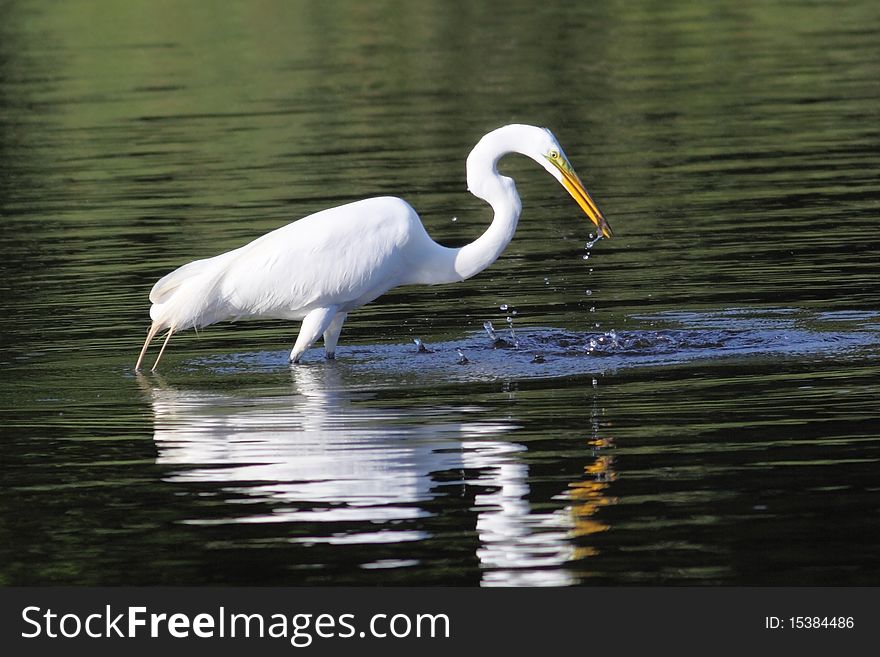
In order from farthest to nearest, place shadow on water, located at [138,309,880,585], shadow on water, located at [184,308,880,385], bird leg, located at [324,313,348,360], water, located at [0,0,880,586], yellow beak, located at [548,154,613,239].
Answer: bird leg, located at [324,313,348,360], yellow beak, located at [548,154,613,239], shadow on water, located at [184,308,880,385], shadow on water, located at [138,309,880,585], water, located at [0,0,880,586]

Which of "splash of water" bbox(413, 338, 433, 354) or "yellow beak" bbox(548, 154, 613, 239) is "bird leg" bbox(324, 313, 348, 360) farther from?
"yellow beak" bbox(548, 154, 613, 239)

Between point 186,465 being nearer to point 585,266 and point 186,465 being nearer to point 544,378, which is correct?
point 544,378

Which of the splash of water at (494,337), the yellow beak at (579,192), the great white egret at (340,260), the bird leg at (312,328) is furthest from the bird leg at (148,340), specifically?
the yellow beak at (579,192)

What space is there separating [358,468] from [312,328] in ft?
10.4

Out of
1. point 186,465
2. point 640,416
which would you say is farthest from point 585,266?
point 186,465

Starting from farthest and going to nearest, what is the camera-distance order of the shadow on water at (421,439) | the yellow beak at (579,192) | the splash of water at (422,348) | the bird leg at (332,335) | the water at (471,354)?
the bird leg at (332,335) < the splash of water at (422,348) < the yellow beak at (579,192) < the shadow on water at (421,439) < the water at (471,354)

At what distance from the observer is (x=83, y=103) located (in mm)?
30875

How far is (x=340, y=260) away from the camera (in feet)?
41.1

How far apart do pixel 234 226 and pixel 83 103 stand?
12776 mm

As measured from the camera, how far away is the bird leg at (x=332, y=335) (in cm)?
1307

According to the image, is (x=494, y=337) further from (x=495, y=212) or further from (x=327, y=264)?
(x=327, y=264)

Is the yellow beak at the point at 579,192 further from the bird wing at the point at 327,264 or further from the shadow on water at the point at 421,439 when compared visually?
the bird wing at the point at 327,264

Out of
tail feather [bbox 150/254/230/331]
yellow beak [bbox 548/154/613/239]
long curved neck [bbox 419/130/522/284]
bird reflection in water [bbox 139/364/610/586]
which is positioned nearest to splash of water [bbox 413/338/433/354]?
long curved neck [bbox 419/130/522/284]

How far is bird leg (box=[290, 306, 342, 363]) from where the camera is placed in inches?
496
